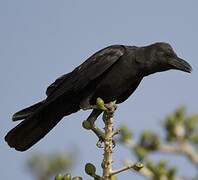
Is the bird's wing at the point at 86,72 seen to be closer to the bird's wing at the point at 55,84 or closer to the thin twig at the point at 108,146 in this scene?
the bird's wing at the point at 55,84

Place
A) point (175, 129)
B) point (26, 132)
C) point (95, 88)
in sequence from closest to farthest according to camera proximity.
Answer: point (26, 132) < point (95, 88) < point (175, 129)

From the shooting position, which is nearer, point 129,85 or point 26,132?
point 26,132

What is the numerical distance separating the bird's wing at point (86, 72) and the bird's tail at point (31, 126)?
18 centimetres

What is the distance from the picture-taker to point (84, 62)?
Answer: 21.0 ft

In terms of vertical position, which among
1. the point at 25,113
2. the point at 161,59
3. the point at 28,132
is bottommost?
the point at 161,59

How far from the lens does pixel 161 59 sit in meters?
6.36

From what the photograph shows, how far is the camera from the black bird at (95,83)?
5848mm

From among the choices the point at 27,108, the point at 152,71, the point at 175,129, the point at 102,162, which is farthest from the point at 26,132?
the point at 175,129

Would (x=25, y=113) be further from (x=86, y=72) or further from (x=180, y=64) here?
(x=180, y=64)

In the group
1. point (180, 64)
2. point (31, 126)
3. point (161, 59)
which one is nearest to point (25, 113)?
point (31, 126)

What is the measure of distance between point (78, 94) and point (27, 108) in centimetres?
A: 58

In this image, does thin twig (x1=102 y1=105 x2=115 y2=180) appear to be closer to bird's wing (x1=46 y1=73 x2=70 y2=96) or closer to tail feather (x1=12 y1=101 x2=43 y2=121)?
tail feather (x1=12 y1=101 x2=43 y2=121)

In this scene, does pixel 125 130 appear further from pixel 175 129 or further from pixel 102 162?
pixel 102 162

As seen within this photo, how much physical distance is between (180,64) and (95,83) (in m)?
0.93
